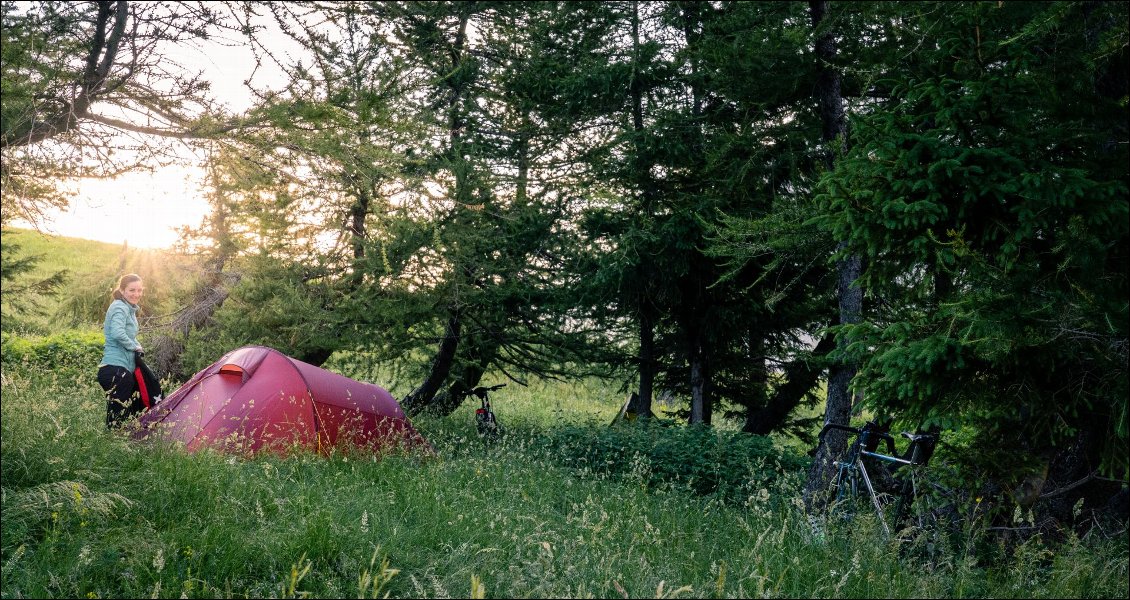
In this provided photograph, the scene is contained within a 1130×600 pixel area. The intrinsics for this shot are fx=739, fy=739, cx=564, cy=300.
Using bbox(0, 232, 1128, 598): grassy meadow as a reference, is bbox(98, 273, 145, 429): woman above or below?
above

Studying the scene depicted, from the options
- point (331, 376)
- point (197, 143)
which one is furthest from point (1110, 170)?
point (331, 376)

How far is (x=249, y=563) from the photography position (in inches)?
158

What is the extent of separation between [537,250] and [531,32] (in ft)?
11.8

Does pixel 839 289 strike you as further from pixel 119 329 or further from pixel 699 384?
pixel 119 329

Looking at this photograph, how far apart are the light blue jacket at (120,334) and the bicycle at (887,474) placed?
23.4 feet

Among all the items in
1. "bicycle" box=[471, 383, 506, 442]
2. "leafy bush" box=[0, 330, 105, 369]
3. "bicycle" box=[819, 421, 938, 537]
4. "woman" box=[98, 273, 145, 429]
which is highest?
"woman" box=[98, 273, 145, 429]

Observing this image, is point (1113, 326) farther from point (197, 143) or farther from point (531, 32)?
point (531, 32)

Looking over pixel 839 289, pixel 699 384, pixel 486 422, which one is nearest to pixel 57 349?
pixel 486 422

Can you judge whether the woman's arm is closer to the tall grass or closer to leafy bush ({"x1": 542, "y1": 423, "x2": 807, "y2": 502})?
the tall grass

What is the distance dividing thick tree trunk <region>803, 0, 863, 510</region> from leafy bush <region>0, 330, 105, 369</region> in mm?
14186

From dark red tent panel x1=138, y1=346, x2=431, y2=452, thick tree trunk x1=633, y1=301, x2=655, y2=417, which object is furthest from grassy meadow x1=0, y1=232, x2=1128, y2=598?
thick tree trunk x1=633, y1=301, x2=655, y2=417

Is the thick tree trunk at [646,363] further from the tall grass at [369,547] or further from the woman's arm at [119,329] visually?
the woman's arm at [119,329]

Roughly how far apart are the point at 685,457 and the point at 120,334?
6.32 m

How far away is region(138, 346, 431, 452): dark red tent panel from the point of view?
25.7 feet
